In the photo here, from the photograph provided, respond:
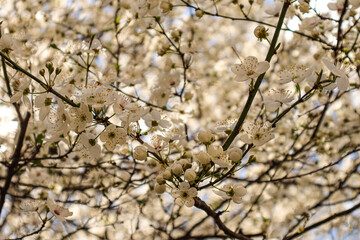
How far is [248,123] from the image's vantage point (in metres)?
1.55

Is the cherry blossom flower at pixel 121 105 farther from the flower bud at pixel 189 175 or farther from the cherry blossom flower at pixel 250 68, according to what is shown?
the cherry blossom flower at pixel 250 68

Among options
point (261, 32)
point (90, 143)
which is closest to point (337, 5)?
point (261, 32)

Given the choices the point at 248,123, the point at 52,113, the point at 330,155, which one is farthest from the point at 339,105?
the point at 52,113

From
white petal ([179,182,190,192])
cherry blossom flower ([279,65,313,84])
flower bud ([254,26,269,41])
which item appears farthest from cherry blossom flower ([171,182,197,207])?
flower bud ([254,26,269,41])

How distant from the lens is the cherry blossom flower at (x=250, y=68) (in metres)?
1.39

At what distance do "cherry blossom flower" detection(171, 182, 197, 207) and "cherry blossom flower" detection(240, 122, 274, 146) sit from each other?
31cm

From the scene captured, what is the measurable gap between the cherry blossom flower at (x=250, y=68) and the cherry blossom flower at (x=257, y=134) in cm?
21

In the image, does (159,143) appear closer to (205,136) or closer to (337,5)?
(205,136)

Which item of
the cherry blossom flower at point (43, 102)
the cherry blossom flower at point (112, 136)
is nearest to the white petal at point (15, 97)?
the cherry blossom flower at point (43, 102)

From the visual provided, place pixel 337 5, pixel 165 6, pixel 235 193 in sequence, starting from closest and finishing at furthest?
pixel 235 193
pixel 165 6
pixel 337 5

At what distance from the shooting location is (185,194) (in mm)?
1378

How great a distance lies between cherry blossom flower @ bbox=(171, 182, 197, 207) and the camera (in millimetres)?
1345

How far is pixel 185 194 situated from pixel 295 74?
70 centimetres

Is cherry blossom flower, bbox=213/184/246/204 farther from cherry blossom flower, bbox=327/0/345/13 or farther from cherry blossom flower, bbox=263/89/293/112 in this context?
cherry blossom flower, bbox=327/0/345/13
